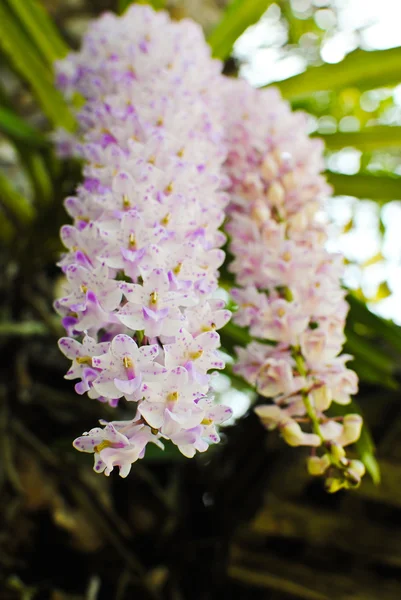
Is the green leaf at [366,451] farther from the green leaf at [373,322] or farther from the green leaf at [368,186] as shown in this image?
the green leaf at [368,186]

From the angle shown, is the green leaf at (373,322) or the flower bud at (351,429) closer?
the flower bud at (351,429)

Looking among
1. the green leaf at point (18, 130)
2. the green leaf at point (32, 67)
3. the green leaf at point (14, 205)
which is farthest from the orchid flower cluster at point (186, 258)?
the green leaf at point (14, 205)

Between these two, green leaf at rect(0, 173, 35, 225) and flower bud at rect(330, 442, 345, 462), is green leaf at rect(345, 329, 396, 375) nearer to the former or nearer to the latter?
flower bud at rect(330, 442, 345, 462)

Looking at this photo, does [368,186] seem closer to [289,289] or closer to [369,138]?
[369,138]

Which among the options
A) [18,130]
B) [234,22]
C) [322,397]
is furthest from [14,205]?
[322,397]

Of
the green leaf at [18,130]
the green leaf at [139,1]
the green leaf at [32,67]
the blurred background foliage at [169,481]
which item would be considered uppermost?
the green leaf at [139,1]

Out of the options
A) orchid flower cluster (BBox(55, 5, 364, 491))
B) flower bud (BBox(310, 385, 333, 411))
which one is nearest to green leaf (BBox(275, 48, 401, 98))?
orchid flower cluster (BBox(55, 5, 364, 491))

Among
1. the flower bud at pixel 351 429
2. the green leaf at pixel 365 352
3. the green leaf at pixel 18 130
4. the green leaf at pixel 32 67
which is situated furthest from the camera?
the green leaf at pixel 32 67
